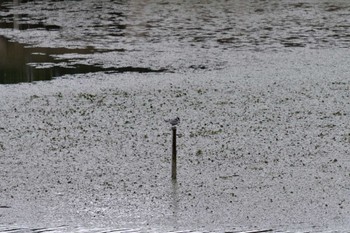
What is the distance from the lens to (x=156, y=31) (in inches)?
994

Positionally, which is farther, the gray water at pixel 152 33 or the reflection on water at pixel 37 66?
the gray water at pixel 152 33

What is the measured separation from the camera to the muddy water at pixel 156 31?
19109 mm

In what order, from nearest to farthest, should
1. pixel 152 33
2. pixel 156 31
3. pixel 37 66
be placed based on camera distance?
pixel 37 66
pixel 152 33
pixel 156 31

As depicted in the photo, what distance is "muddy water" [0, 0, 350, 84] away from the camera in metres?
19.1

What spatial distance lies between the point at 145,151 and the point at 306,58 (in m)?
9.60

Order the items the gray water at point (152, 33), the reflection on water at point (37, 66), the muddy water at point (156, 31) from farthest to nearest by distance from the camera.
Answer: the muddy water at point (156, 31) < the gray water at point (152, 33) < the reflection on water at point (37, 66)

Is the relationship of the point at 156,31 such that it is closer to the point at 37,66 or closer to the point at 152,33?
the point at 152,33

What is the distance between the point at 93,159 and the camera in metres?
10.6

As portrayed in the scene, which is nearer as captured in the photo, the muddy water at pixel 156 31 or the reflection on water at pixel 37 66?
the reflection on water at pixel 37 66

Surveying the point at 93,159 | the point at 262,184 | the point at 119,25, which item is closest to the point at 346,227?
the point at 262,184

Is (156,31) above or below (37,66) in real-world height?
below

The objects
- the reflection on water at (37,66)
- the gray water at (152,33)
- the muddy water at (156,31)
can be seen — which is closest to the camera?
the reflection on water at (37,66)

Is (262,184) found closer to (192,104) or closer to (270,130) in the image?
(270,130)

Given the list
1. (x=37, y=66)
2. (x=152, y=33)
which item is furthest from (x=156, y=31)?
(x=37, y=66)
